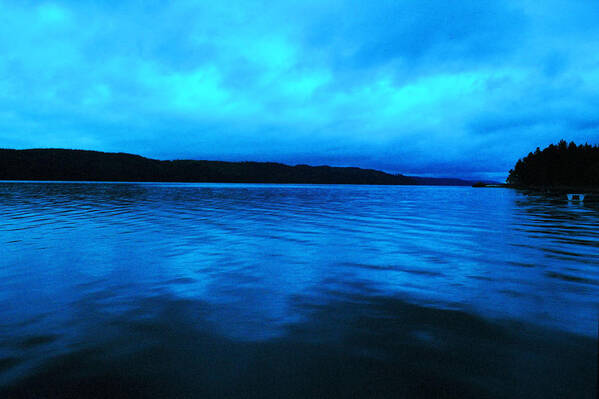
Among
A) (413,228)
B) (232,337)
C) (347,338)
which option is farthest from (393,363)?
(413,228)

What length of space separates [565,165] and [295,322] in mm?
167381

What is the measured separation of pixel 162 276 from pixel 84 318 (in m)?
3.52

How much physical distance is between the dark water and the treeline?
138 meters

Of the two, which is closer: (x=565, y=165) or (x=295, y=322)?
(x=295, y=322)

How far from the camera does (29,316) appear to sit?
7.64m

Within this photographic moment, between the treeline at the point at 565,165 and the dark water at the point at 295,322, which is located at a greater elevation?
the treeline at the point at 565,165

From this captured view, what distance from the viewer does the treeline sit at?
4921 inches

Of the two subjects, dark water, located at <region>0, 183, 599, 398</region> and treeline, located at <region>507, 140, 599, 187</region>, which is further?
treeline, located at <region>507, 140, 599, 187</region>

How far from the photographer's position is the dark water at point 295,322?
5.22 metres

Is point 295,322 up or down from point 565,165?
down

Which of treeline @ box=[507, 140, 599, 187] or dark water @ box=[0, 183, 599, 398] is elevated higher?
treeline @ box=[507, 140, 599, 187]

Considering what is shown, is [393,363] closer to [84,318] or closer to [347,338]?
[347,338]

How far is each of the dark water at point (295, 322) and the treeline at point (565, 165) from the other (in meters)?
138

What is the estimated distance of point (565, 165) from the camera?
13338cm
